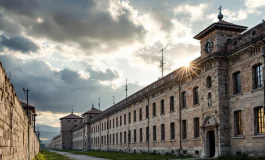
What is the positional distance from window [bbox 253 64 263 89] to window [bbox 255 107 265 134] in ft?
4.87

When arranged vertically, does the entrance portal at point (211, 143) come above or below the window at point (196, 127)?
below

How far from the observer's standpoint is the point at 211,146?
25.9 meters

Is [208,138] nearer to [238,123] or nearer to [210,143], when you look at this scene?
[210,143]

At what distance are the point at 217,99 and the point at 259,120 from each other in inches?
153

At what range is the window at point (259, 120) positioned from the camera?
2078cm

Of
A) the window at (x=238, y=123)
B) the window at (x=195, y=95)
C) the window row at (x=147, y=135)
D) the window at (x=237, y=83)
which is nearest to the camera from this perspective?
the window at (x=238, y=123)

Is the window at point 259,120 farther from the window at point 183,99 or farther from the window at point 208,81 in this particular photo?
the window at point 183,99

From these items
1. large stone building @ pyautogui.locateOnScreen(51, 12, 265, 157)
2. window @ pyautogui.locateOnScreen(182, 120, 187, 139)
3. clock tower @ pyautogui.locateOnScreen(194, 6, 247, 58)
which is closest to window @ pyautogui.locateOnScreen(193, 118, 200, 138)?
large stone building @ pyautogui.locateOnScreen(51, 12, 265, 157)

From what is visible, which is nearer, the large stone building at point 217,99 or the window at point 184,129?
the large stone building at point 217,99

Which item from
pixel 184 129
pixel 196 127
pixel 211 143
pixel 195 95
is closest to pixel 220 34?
pixel 195 95

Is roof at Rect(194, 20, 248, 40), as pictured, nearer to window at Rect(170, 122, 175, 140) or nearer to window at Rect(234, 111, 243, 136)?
window at Rect(234, 111, 243, 136)

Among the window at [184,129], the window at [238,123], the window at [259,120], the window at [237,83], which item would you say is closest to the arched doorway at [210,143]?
the window at [238,123]

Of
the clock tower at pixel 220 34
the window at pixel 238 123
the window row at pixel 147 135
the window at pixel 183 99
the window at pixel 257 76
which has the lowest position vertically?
the window row at pixel 147 135

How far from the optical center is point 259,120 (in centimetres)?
2108
